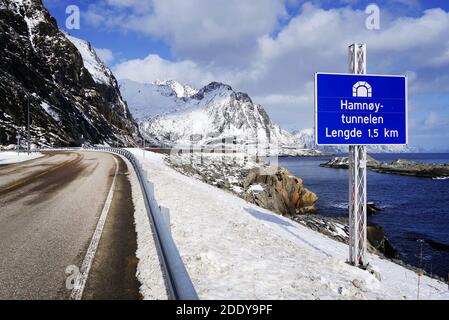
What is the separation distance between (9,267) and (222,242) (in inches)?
163

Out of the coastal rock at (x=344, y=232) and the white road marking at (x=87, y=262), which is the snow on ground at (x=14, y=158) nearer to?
the white road marking at (x=87, y=262)

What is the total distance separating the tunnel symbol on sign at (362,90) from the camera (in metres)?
8.83

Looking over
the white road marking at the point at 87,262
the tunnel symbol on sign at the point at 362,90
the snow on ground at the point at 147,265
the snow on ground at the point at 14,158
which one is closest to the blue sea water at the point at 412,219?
the tunnel symbol on sign at the point at 362,90

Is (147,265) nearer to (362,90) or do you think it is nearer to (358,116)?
(358,116)

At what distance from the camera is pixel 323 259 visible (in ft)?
27.3

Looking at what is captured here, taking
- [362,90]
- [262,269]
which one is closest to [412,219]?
[362,90]

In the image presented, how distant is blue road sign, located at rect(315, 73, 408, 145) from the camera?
8.70 metres

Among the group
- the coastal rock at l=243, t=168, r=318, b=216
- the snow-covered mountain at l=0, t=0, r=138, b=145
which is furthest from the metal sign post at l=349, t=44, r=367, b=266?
the snow-covered mountain at l=0, t=0, r=138, b=145

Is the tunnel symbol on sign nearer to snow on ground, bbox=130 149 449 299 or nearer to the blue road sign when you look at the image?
the blue road sign

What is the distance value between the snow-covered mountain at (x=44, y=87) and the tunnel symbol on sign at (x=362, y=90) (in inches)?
2238

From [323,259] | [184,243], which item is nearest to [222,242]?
[184,243]

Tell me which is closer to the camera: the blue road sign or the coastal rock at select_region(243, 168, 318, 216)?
the blue road sign

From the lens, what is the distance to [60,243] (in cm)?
732
